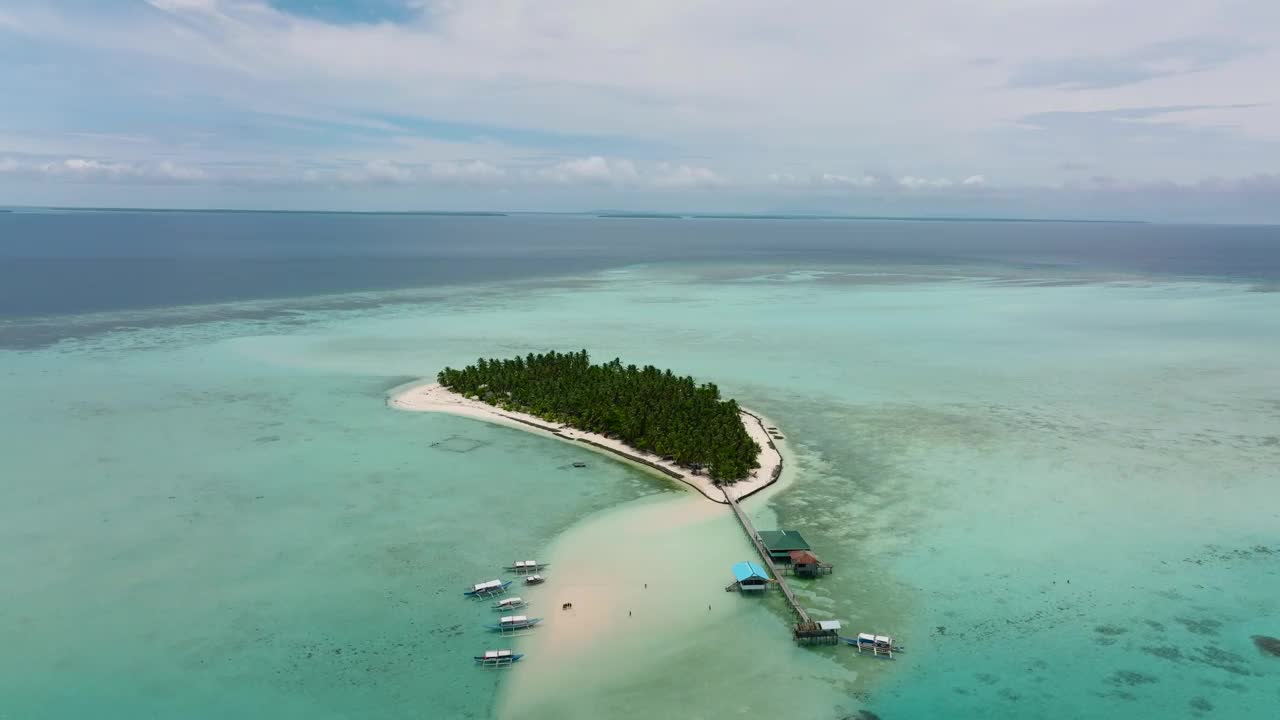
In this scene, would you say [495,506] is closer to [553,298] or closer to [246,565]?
[246,565]

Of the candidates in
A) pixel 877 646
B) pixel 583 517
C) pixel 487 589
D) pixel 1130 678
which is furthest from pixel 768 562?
pixel 1130 678

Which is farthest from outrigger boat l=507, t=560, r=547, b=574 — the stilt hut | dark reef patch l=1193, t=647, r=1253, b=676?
dark reef patch l=1193, t=647, r=1253, b=676

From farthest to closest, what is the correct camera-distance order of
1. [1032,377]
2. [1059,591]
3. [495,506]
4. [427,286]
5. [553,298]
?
[427,286] → [553,298] → [1032,377] → [495,506] → [1059,591]

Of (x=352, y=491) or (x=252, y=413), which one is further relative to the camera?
(x=252, y=413)

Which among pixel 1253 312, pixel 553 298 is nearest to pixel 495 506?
pixel 553 298

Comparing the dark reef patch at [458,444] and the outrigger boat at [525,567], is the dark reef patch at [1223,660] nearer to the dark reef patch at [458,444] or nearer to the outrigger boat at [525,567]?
the outrigger boat at [525,567]

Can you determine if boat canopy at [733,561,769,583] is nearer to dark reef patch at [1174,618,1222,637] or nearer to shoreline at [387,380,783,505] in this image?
shoreline at [387,380,783,505]
